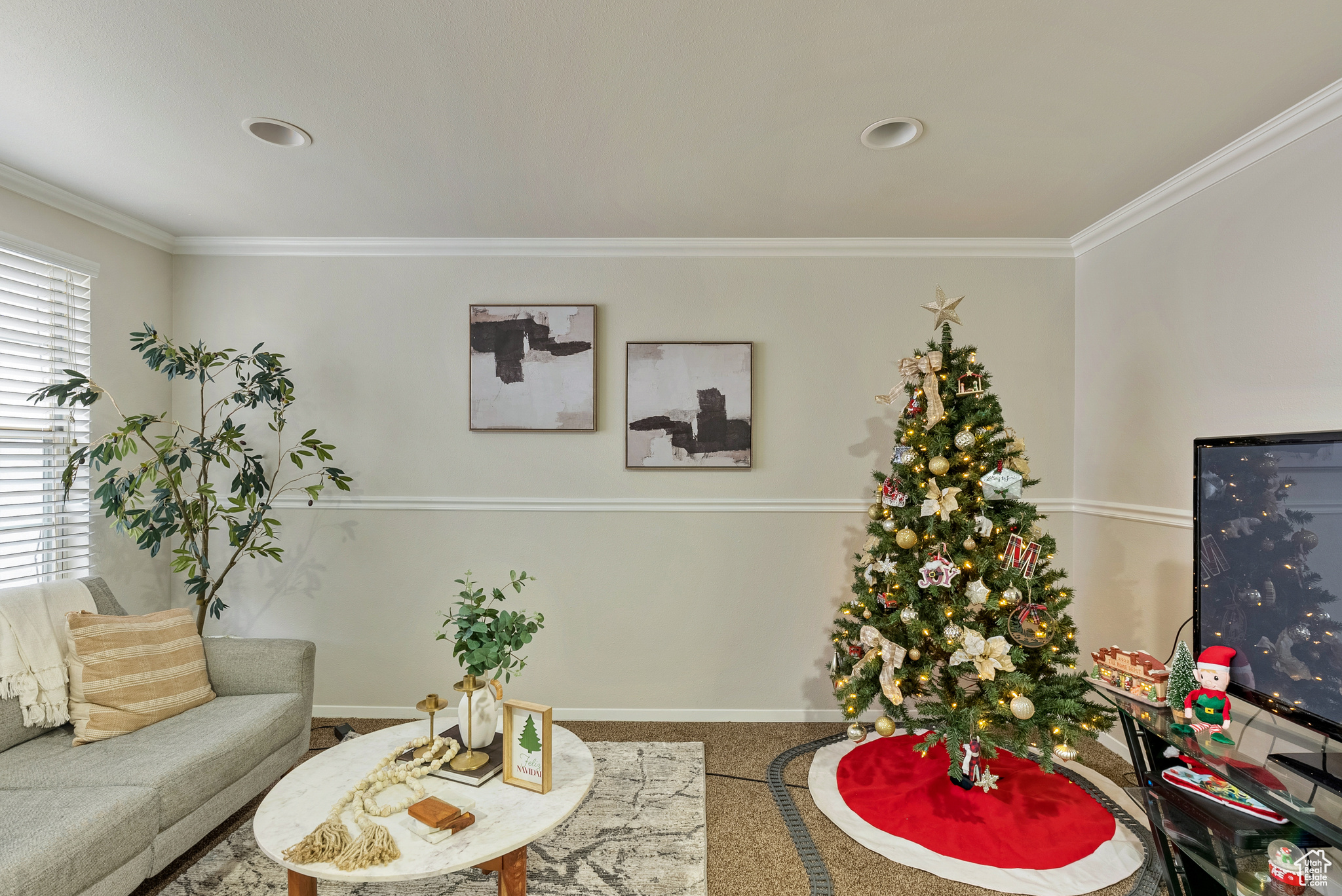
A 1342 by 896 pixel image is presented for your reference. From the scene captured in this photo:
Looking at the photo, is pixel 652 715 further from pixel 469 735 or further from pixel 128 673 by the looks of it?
pixel 128 673

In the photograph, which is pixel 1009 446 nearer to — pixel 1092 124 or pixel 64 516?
pixel 1092 124

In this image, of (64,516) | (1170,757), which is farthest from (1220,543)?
(64,516)

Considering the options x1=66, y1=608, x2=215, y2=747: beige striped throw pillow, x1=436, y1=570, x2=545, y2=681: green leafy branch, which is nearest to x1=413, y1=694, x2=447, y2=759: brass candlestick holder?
x1=436, y1=570, x2=545, y2=681: green leafy branch

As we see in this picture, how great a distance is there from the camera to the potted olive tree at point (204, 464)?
2627 millimetres

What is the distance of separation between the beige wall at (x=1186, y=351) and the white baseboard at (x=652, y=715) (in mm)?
1404

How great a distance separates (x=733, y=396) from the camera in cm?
321

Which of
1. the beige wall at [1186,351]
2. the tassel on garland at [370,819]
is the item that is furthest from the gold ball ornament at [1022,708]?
the tassel on garland at [370,819]

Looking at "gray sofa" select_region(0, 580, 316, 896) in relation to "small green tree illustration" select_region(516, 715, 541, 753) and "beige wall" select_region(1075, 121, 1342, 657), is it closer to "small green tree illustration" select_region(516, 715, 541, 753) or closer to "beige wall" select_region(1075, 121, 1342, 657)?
"small green tree illustration" select_region(516, 715, 541, 753)

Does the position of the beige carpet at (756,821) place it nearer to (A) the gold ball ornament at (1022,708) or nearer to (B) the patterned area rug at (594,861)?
(B) the patterned area rug at (594,861)

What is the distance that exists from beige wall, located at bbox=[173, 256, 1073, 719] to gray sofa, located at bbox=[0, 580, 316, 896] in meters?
0.81

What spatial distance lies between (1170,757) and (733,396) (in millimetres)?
2192

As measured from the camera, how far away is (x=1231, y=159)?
2.25 meters

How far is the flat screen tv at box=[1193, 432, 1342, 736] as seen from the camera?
1.63 metres

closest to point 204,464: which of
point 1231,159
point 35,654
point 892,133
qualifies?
point 35,654
